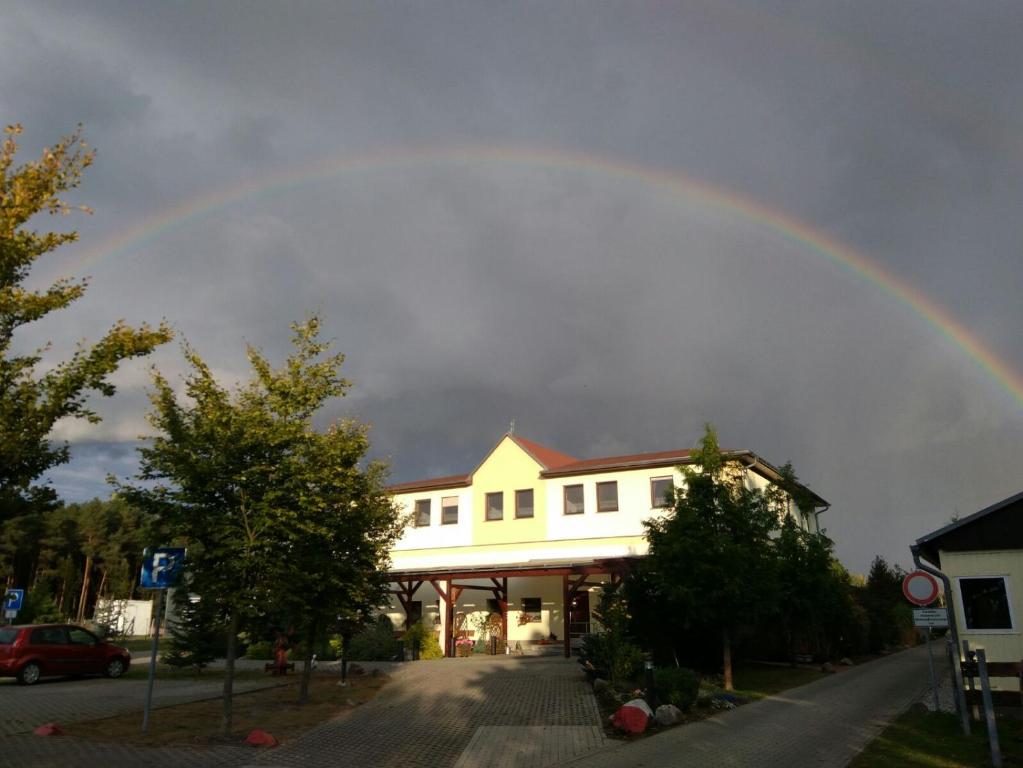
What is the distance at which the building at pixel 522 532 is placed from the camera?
105ft

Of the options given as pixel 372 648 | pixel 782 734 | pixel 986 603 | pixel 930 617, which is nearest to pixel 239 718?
pixel 782 734

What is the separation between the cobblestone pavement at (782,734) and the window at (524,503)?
640 inches

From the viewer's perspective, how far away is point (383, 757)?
1112 centimetres

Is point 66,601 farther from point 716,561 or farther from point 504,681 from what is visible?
point 716,561

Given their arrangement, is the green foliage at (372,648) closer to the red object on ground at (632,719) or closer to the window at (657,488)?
the window at (657,488)

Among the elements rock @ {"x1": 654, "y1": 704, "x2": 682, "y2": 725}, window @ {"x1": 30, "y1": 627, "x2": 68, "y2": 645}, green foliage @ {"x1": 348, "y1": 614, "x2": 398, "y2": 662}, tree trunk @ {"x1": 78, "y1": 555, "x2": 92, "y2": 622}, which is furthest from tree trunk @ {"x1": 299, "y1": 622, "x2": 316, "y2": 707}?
tree trunk @ {"x1": 78, "y1": 555, "x2": 92, "y2": 622}

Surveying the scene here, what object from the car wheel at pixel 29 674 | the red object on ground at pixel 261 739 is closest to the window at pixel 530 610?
the car wheel at pixel 29 674

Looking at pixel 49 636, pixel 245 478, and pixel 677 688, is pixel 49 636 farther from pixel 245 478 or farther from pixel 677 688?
pixel 677 688

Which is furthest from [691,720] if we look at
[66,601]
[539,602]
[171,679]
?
[66,601]

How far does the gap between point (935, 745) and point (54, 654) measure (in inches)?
861

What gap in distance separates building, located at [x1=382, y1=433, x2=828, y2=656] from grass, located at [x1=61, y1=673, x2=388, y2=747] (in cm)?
1232

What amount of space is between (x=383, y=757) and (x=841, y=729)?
875cm

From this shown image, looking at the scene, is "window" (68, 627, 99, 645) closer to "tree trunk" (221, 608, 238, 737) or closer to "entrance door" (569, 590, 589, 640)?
"tree trunk" (221, 608, 238, 737)

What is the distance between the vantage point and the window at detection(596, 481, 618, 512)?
33.1 metres
